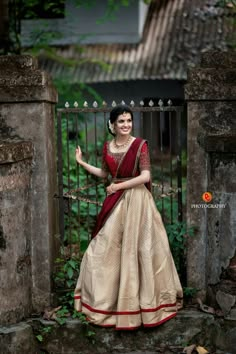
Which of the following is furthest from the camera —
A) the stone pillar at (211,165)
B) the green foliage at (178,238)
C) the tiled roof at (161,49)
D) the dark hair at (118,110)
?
the tiled roof at (161,49)

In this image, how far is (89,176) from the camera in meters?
7.73

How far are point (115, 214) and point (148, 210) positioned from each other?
275 millimetres

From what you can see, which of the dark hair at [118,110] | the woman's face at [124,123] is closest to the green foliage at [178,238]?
the woman's face at [124,123]

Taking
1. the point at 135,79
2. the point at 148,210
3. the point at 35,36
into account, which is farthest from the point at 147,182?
the point at 135,79

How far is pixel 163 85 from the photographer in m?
12.8

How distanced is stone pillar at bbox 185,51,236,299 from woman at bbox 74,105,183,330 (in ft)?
1.19

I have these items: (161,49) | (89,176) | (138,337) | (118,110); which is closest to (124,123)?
(118,110)

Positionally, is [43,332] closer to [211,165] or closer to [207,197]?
[207,197]

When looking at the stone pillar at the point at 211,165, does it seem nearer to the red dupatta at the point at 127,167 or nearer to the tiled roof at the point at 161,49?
the red dupatta at the point at 127,167

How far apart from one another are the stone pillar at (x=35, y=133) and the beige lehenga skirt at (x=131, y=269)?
474mm

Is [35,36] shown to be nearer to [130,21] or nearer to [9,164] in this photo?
[130,21]

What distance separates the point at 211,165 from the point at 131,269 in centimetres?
112

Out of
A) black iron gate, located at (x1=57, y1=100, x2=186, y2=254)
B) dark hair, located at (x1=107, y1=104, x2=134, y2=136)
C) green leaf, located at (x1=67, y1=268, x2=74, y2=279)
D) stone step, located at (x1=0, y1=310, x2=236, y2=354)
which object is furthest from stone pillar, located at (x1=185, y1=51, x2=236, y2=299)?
green leaf, located at (x1=67, y1=268, x2=74, y2=279)

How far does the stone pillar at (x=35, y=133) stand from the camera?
170 inches
